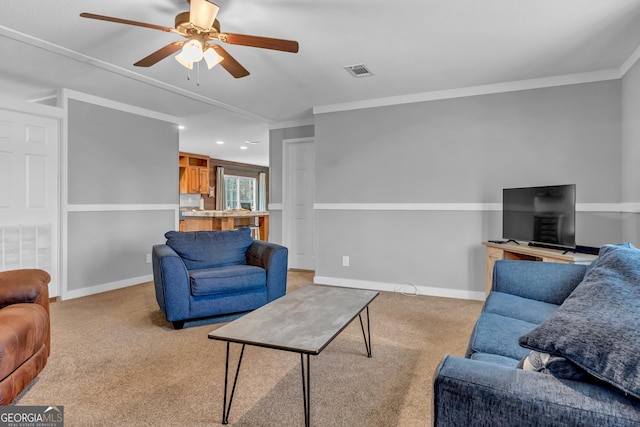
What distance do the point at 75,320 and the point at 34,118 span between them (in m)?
2.16

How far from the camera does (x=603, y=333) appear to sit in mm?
860

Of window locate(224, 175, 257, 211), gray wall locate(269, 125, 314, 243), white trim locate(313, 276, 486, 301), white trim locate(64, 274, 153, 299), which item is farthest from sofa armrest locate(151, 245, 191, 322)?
window locate(224, 175, 257, 211)

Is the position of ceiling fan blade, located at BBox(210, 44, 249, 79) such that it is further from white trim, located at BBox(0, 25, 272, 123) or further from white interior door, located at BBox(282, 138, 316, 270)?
white interior door, located at BBox(282, 138, 316, 270)

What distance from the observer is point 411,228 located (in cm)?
429

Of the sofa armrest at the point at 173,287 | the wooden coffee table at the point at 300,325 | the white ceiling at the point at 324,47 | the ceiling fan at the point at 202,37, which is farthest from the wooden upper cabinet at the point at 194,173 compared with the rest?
the wooden coffee table at the point at 300,325

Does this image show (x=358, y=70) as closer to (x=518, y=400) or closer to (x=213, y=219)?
(x=518, y=400)

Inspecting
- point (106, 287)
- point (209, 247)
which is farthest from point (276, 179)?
point (106, 287)

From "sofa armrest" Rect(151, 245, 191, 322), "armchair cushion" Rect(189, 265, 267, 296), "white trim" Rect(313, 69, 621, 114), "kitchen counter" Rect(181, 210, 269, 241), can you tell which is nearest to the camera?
"sofa armrest" Rect(151, 245, 191, 322)

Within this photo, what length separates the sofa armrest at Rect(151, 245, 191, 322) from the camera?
9.55 feet

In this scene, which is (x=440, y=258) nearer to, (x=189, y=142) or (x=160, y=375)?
(x=160, y=375)

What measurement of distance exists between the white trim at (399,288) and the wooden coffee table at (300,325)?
193cm

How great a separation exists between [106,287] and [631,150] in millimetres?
Answer: 5579

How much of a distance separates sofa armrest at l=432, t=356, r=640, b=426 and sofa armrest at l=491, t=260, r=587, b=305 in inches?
60.3

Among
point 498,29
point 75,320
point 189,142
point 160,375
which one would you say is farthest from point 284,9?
point 189,142
